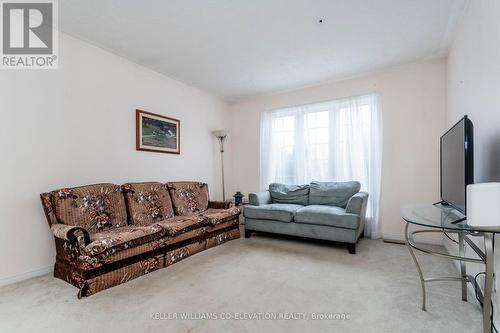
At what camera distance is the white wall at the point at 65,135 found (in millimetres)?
2285

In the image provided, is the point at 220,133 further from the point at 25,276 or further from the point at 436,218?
the point at 436,218

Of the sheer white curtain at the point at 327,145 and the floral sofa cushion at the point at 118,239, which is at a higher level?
the sheer white curtain at the point at 327,145

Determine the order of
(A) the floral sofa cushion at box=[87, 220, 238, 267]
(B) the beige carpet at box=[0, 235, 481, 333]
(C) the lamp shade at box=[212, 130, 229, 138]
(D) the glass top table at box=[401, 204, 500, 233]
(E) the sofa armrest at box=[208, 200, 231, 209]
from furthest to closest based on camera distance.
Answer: (C) the lamp shade at box=[212, 130, 229, 138]
(E) the sofa armrest at box=[208, 200, 231, 209]
(A) the floral sofa cushion at box=[87, 220, 238, 267]
(B) the beige carpet at box=[0, 235, 481, 333]
(D) the glass top table at box=[401, 204, 500, 233]

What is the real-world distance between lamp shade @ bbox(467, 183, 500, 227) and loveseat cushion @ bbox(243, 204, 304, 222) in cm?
232

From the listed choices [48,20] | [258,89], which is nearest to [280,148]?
[258,89]

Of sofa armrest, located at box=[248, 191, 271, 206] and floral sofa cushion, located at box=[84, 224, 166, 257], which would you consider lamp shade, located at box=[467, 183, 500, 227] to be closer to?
floral sofa cushion, located at box=[84, 224, 166, 257]

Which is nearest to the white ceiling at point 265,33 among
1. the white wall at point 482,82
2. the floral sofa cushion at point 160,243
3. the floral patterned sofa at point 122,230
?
the white wall at point 482,82

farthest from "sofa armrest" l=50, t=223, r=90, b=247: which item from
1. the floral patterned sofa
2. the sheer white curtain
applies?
the sheer white curtain

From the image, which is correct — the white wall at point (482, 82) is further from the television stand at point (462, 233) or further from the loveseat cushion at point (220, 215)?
the loveseat cushion at point (220, 215)

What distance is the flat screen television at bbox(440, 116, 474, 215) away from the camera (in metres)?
1.52

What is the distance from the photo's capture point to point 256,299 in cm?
198

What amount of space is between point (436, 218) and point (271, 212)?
2.21 m

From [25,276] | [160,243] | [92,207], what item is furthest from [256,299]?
Answer: [25,276]

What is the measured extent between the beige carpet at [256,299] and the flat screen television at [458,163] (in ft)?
2.63
